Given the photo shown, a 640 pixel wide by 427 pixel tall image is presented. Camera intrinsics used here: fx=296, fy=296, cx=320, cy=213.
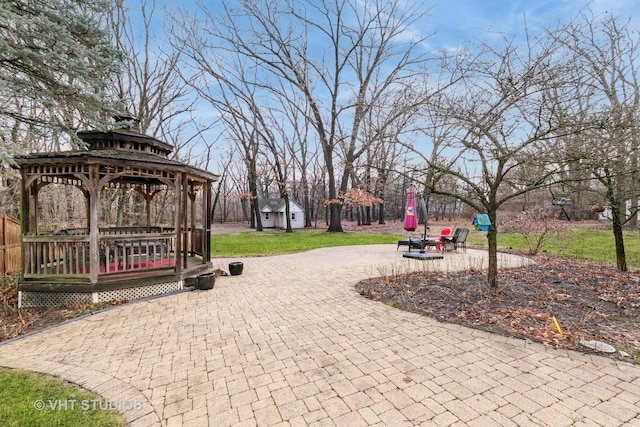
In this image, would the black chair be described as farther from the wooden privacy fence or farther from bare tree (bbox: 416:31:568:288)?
→ the wooden privacy fence

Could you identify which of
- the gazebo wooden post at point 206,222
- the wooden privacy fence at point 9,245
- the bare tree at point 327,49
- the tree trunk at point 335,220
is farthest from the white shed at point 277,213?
the wooden privacy fence at point 9,245

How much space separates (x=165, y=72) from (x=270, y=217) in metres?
19.4

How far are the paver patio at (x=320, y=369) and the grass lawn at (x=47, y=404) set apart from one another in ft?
0.43

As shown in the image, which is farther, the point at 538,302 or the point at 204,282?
the point at 204,282

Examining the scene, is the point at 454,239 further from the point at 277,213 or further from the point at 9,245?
the point at 277,213

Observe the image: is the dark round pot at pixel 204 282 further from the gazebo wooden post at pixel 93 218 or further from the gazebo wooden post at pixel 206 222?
the gazebo wooden post at pixel 93 218

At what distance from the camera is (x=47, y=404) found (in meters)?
2.60

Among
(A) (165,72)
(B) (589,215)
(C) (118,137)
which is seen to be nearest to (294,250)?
(C) (118,137)

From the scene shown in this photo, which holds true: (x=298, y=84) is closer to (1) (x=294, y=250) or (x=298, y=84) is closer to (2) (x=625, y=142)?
(1) (x=294, y=250)
